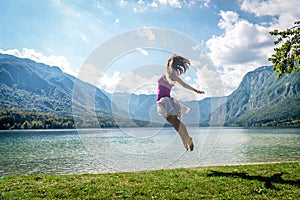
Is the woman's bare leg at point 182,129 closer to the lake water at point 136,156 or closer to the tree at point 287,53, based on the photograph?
the lake water at point 136,156

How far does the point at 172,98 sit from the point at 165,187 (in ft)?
13.2

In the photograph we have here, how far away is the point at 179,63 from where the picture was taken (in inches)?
258

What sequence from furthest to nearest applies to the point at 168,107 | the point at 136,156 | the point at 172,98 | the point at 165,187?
1. the point at 136,156
2. the point at 165,187
3. the point at 172,98
4. the point at 168,107

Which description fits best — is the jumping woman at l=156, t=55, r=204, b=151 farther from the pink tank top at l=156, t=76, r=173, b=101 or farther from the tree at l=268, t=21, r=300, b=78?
the tree at l=268, t=21, r=300, b=78

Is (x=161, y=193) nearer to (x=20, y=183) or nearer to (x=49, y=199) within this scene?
(x=49, y=199)

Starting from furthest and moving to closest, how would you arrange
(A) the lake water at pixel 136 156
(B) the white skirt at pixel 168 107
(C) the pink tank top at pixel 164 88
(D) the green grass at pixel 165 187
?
(A) the lake water at pixel 136 156 → (D) the green grass at pixel 165 187 → (C) the pink tank top at pixel 164 88 → (B) the white skirt at pixel 168 107

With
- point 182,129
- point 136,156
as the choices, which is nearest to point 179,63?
point 182,129

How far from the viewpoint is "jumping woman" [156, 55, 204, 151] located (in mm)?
6258

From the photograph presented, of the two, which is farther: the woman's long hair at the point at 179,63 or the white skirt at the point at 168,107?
the woman's long hair at the point at 179,63

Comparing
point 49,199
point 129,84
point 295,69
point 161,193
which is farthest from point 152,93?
point 295,69

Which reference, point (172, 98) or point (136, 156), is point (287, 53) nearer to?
point (172, 98)

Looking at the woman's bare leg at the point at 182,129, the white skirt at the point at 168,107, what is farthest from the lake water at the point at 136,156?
the white skirt at the point at 168,107

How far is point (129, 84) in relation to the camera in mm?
7469

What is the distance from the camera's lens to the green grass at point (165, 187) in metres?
8.14
